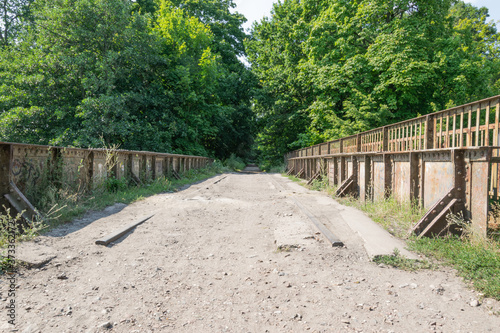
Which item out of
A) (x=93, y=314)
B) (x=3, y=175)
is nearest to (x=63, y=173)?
(x=3, y=175)

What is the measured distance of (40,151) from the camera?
6598mm

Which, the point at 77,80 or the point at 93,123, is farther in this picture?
the point at 77,80

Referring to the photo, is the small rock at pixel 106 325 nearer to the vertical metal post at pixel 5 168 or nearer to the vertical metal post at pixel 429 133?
the vertical metal post at pixel 5 168

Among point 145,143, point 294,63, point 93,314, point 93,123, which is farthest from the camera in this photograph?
point 294,63

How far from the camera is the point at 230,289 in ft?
10.5

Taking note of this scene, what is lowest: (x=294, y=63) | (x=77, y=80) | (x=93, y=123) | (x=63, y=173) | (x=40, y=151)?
(x=63, y=173)


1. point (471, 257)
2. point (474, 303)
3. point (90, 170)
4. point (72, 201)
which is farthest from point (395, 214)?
point (90, 170)

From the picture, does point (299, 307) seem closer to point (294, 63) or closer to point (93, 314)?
point (93, 314)

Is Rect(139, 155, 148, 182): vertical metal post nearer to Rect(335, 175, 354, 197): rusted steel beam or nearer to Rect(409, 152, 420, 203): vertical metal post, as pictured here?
Rect(335, 175, 354, 197): rusted steel beam

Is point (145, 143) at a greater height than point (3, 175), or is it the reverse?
point (145, 143)

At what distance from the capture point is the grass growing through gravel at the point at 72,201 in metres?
4.69

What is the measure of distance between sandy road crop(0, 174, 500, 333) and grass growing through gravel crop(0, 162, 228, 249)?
31 cm

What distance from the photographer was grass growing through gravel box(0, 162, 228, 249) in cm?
469

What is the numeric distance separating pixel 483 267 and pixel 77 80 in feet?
74.3
